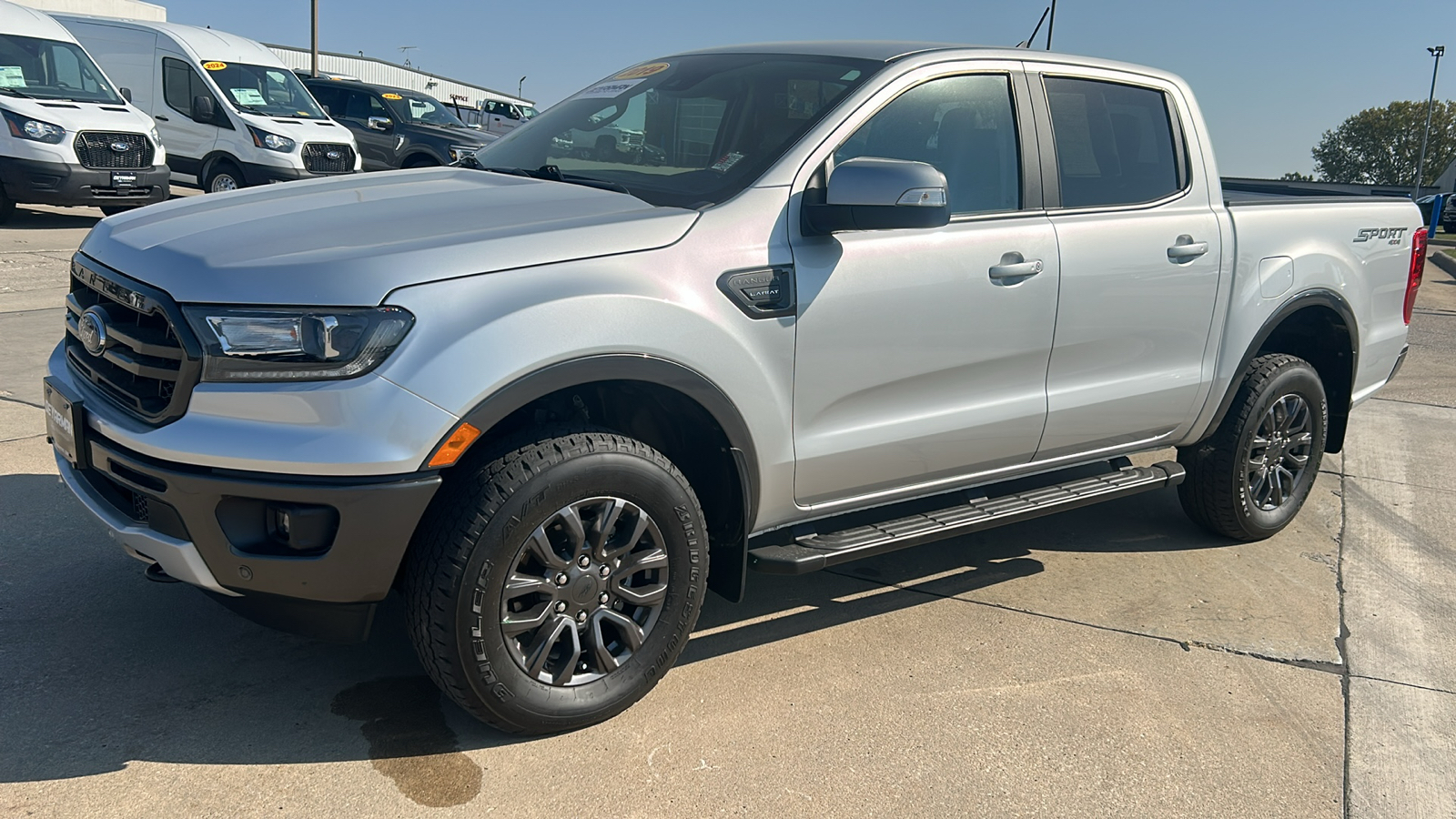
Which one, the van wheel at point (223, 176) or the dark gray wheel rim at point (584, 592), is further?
the van wheel at point (223, 176)

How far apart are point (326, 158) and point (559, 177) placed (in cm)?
1238

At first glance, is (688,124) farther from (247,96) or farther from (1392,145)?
(1392,145)

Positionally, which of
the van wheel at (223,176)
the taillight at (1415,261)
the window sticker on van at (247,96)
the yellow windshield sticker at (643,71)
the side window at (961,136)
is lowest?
the van wheel at (223,176)

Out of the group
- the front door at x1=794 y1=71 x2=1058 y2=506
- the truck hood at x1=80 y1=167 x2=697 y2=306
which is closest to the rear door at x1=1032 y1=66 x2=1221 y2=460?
the front door at x1=794 y1=71 x2=1058 y2=506

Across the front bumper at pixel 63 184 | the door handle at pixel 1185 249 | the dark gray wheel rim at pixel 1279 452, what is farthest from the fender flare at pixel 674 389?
the front bumper at pixel 63 184

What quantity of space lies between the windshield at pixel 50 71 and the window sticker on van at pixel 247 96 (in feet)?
5.57

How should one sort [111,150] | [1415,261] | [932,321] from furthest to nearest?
[111,150] → [1415,261] → [932,321]

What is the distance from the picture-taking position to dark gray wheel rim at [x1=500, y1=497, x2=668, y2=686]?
9.40ft

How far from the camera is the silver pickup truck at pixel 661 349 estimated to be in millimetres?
2594

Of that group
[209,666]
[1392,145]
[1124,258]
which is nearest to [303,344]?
[209,666]

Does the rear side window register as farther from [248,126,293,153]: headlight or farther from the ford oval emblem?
the ford oval emblem

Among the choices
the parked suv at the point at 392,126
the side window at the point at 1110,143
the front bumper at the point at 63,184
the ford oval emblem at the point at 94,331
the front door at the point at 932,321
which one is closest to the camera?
the ford oval emblem at the point at 94,331

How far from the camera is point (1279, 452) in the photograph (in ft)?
15.9

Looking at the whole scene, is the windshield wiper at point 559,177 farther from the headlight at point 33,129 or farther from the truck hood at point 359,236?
the headlight at point 33,129
